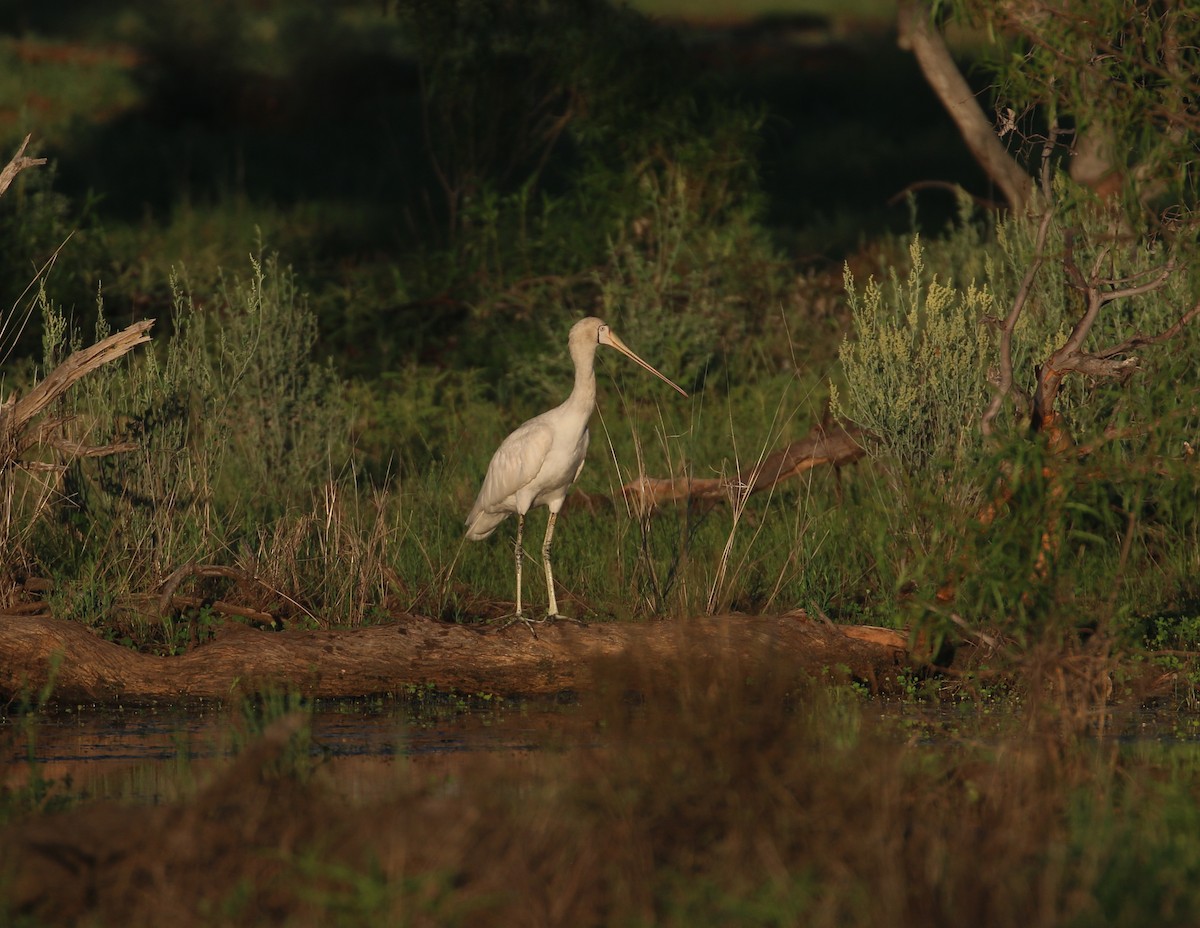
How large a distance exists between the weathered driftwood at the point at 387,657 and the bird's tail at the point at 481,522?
150 cm

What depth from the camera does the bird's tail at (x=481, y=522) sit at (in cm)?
945

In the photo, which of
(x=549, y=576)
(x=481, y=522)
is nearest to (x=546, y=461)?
(x=549, y=576)

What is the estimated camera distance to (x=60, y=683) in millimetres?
7664

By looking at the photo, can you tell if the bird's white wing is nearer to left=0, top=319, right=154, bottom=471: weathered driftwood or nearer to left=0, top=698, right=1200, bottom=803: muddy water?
left=0, top=698, right=1200, bottom=803: muddy water

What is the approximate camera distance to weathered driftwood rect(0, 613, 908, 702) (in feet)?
24.9

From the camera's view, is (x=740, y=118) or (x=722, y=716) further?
(x=740, y=118)

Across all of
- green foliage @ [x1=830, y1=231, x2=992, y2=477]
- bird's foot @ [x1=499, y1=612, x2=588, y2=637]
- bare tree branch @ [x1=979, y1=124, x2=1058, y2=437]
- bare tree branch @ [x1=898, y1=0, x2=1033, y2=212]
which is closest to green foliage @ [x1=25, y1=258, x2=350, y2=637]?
bird's foot @ [x1=499, y1=612, x2=588, y2=637]

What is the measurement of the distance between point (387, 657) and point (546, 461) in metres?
1.60

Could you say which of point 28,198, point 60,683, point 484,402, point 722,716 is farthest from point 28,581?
point 28,198

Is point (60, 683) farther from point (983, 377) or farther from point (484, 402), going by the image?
point (484, 402)

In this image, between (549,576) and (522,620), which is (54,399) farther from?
(549,576)

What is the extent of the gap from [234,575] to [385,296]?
24.7ft

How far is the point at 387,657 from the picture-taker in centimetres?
782

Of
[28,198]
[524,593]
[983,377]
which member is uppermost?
[28,198]
